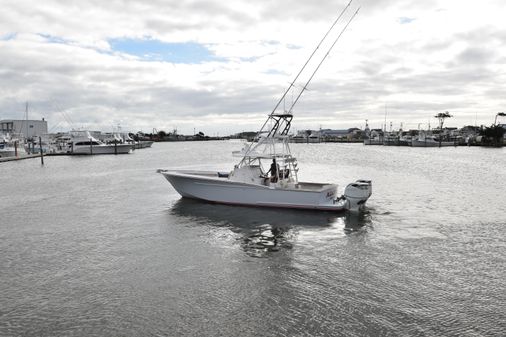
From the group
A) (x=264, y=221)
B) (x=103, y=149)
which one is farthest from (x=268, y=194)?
(x=103, y=149)

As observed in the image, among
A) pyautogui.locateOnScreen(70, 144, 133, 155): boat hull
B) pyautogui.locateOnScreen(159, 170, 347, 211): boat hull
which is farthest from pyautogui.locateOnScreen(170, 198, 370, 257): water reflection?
pyautogui.locateOnScreen(70, 144, 133, 155): boat hull

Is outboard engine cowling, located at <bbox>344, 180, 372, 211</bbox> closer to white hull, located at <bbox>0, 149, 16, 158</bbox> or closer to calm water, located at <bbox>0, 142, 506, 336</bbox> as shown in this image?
calm water, located at <bbox>0, 142, 506, 336</bbox>

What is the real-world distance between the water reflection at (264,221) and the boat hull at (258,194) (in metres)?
0.38

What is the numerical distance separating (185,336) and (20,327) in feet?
13.2

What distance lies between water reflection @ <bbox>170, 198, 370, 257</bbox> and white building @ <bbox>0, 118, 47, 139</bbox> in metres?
138

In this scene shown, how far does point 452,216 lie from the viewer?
2228 centimetres

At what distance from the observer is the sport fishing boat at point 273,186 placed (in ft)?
74.5

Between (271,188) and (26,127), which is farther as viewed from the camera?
(26,127)

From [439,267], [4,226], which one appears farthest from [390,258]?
[4,226]

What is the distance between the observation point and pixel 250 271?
44.3ft

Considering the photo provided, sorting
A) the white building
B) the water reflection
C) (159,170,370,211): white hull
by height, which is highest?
the white building

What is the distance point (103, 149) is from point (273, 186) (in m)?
74.5

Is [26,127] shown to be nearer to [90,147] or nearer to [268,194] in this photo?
[90,147]

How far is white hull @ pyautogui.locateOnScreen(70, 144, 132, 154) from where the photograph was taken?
8519 cm
